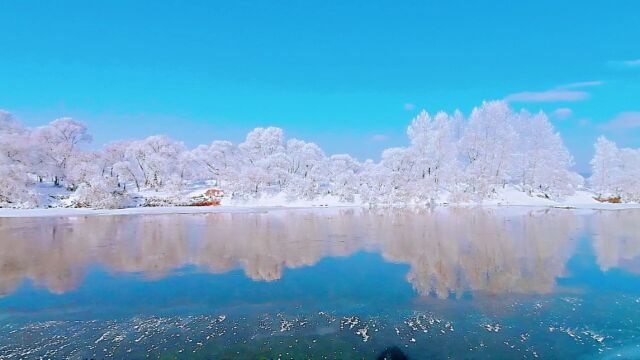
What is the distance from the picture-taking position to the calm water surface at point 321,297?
23.7 ft

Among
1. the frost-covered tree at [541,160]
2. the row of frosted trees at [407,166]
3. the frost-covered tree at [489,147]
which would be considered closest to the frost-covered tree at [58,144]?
the row of frosted trees at [407,166]

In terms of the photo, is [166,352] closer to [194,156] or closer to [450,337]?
[450,337]

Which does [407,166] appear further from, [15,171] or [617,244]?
[15,171]

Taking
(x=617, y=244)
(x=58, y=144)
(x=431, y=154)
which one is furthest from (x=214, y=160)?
(x=617, y=244)

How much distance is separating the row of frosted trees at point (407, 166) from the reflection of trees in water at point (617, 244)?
21388 mm

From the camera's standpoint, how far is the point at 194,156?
58.7 m

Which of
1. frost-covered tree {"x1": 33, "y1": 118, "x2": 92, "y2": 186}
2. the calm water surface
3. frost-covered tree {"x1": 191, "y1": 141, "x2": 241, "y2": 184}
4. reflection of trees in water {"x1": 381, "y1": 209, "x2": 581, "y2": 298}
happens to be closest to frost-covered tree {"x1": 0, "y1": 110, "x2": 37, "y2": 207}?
frost-covered tree {"x1": 33, "y1": 118, "x2": 92, "y2": 186}

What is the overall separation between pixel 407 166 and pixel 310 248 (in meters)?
33.9

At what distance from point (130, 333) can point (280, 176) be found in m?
43.7

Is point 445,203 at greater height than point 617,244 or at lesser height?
greater

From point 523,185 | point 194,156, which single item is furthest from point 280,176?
point 523,185

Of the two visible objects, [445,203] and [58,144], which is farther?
[58,144]

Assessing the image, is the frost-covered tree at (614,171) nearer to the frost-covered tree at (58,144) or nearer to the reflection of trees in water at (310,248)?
Result: the reflection of trees in water at (310,248)

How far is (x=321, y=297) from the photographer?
10195 mm
